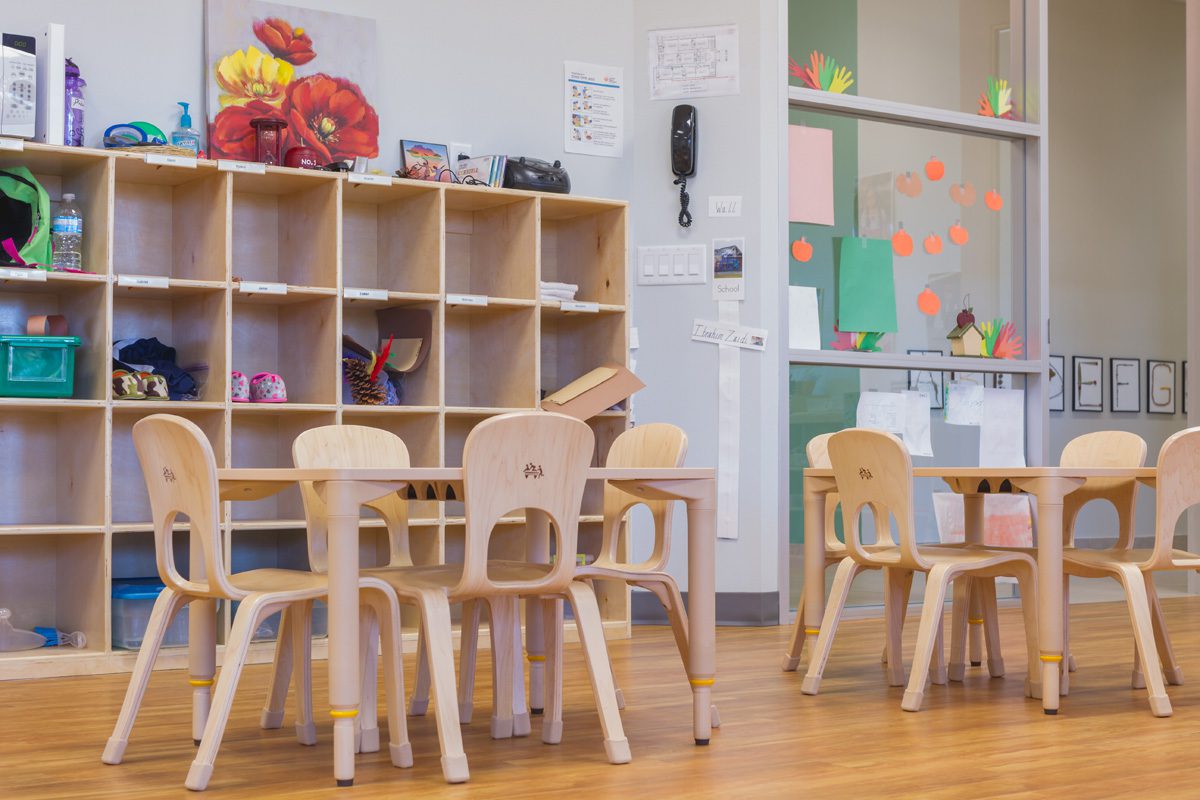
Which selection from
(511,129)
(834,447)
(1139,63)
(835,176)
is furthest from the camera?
(1139,63)

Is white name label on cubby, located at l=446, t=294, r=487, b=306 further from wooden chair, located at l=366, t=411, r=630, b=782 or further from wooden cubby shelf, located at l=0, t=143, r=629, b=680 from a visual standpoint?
wooden chair, located at l=366, t=411, r=630, b=782

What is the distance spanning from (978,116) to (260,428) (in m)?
3.73

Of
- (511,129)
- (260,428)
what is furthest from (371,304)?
(511,129)

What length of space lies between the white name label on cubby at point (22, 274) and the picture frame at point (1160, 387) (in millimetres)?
7806

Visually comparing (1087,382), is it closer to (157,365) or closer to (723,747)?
(157,365)

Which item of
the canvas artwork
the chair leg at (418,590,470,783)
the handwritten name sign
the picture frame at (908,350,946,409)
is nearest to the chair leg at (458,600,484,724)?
the chair leg at (418,590,470,783)

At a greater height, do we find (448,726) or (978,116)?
(978,116)

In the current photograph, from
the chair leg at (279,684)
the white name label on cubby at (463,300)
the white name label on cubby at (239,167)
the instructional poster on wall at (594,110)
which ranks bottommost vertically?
the chair leg at (279,684)

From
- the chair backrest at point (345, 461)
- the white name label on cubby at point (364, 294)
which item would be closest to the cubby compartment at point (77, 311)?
the white name label on cubby at point (364, 294)

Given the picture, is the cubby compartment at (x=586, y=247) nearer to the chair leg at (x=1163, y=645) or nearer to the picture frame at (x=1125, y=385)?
the chair leg at (x=1163, y=645)

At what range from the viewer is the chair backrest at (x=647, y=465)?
11.8 ft

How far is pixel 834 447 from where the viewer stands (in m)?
4.00

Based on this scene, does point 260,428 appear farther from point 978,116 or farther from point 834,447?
point 978,116

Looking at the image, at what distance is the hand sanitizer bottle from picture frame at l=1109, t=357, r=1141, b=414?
6.90 metres
